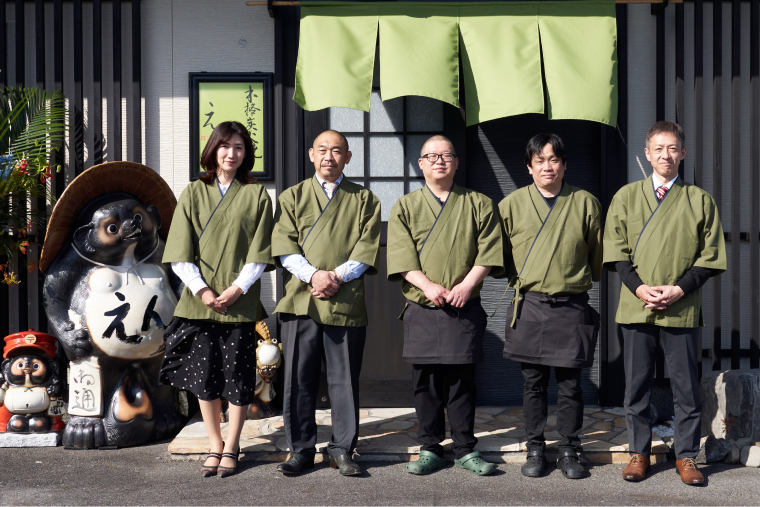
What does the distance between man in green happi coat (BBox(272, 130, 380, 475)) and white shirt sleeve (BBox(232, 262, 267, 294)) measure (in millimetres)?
150

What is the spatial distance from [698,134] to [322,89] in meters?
3.15

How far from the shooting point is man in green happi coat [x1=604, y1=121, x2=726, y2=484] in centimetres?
411

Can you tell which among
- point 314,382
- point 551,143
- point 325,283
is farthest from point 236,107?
point 551,143

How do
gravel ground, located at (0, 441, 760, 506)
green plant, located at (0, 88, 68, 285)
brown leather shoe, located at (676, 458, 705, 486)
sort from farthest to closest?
green plant, located at (0, 88, 68, 285)
brown leather shoe, located at (676, 458, 705, 486)
gravel ground, located at (0, 441, 760, 506)

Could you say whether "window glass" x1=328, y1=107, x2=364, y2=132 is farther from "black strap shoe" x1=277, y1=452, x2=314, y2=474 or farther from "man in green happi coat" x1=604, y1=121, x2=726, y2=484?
"black strap shoe" x1=277, y1=452, x2=314, y2=474

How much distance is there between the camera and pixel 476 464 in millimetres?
4184


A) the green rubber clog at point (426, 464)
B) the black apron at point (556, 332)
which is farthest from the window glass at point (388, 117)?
the green rubber clog at point (426, 464)

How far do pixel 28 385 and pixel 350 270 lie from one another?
105 inches

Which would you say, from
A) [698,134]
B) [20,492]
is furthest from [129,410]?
[698,134]

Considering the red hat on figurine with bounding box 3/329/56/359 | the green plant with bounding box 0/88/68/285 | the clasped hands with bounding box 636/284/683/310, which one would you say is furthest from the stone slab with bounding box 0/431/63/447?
the clasped hands with bounding box 636/284/683/310

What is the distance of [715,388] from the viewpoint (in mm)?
4910

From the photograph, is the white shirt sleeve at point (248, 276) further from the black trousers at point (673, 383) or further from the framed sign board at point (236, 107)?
the black trousers at point (673, 383)

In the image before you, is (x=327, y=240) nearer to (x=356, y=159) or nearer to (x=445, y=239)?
(x=445, y=239)

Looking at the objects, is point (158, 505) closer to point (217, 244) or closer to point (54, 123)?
point (217, 244)
